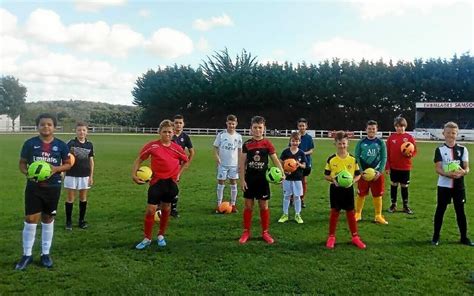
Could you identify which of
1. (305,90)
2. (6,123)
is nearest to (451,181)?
(305,90)

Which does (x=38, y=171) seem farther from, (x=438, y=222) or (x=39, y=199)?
(x=438, y=222)

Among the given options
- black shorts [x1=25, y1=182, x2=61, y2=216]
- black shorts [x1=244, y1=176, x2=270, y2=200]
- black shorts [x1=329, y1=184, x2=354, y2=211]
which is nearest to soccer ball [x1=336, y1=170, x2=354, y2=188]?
black shorts [x1=329, y1=184, x2=354, y2=211]

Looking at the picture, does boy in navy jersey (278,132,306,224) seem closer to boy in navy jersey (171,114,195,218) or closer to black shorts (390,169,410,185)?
boy in navy jersey (171,114,195,218)

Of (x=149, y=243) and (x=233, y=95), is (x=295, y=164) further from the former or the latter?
(x=233, y=95)

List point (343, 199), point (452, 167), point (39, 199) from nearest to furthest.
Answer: point (39, 199) → point (452, 167) → point (343, 199)

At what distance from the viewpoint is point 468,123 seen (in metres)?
55.3

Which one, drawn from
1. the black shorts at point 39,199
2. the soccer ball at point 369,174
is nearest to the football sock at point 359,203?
the soccer ball at point 369,174

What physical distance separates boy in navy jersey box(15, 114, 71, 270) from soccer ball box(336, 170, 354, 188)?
4.16m

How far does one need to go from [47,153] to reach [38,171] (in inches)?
17.1

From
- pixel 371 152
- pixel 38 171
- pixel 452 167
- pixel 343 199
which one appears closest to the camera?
pixel 38 171

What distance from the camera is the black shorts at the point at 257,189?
24.6 feet

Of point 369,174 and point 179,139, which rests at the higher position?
point 179,139

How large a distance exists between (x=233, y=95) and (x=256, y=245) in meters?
62.5

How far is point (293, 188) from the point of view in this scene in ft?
29.7
